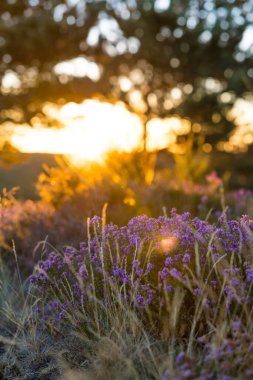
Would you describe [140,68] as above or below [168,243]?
above

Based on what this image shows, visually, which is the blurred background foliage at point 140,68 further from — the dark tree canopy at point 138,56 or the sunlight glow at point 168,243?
the sunlight glow at point 168,243

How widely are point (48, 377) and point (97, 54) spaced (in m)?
19.7

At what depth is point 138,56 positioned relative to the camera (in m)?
22.3

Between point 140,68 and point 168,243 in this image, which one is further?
point 140,68

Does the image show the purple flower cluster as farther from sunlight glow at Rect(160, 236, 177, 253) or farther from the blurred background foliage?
the blurred background foliage

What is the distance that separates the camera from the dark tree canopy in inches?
731

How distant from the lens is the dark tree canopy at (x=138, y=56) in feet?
61.0

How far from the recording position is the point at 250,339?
240cm

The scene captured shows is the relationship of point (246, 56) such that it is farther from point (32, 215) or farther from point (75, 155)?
point (32, 215)

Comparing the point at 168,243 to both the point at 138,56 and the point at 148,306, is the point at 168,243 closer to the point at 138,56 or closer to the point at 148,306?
the point at 148,306

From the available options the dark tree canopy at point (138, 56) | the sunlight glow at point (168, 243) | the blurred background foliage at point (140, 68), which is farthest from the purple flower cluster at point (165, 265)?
the dark tree canopy at point (138, 56)

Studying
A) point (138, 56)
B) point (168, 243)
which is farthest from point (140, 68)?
point (168, 243)

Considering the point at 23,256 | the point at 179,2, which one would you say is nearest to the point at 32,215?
the point at 23,256

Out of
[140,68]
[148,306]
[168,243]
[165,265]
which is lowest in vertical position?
[148,306]
